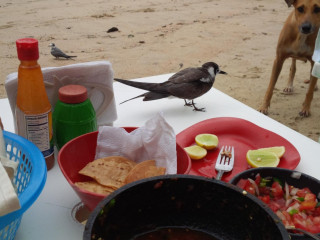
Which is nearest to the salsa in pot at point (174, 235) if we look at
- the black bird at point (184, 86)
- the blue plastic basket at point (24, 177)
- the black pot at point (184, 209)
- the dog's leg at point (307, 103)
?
the black pot at point (184, 209)

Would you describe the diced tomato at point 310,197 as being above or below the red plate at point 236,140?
above

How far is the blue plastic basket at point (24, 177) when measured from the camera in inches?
26.8

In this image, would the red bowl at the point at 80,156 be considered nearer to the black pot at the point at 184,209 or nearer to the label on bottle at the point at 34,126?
the label on bottle at the point at 34,126

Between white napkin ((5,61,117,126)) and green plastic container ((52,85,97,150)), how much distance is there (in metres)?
0.06

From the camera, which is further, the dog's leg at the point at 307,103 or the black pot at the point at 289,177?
the dog's leg at the point at 307,103

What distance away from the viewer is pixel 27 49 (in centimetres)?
98

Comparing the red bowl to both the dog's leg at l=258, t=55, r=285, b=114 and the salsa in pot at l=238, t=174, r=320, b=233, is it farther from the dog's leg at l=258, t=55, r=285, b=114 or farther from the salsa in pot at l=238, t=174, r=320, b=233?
the dog's leg at l=258, t=55, r=285, b=114

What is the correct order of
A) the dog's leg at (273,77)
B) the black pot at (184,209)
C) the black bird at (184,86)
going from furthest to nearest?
the dog's leg at (273,77) → the black bird at (184,86) → the black pot at (184,209)

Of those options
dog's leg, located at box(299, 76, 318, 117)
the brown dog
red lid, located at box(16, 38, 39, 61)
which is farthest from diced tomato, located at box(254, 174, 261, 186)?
dog's leg, located at box(299, 76, 318, 117)

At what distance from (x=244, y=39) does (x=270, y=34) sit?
432mm

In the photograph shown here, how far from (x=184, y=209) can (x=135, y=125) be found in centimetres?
71

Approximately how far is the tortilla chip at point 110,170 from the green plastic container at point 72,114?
15cm

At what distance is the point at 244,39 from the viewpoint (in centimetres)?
518

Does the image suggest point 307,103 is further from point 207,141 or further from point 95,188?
point 95,188
